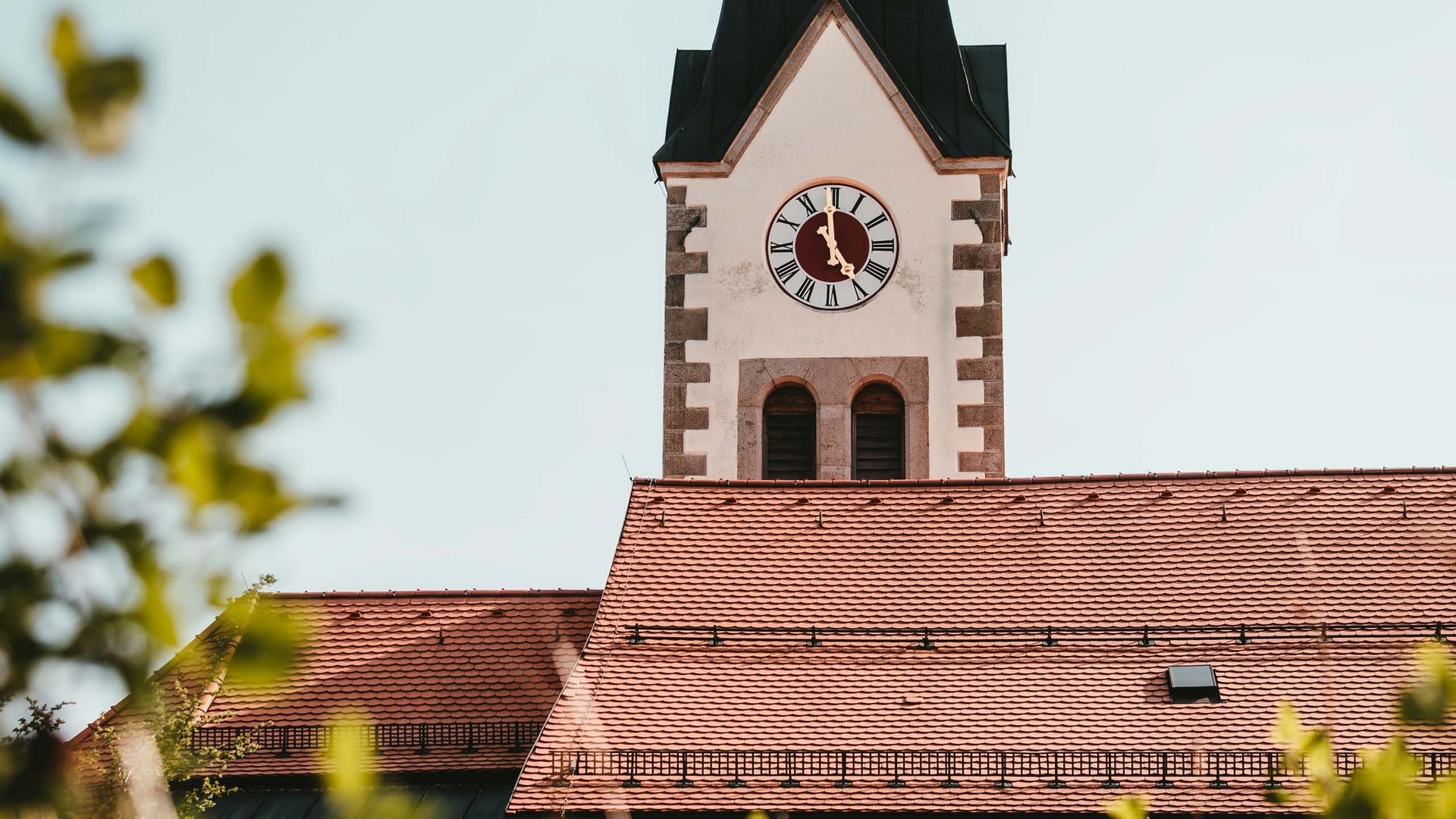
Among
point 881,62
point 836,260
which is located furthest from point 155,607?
point 881,62

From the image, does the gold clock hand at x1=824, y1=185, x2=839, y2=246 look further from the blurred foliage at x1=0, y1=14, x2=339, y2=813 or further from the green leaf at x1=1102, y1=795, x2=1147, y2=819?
the blurred foliage at x1=0, y1=14, x2=339, y2=813

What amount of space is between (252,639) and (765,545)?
12.6m

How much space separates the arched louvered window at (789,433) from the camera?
59.4 ft

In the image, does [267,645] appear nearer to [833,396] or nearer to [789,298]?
[833,396]

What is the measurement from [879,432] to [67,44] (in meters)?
16.4

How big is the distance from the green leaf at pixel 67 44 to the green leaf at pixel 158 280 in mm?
177

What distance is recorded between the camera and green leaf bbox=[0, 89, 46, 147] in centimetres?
181

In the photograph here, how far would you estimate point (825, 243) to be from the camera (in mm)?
18500

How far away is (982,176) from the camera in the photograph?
1855cm

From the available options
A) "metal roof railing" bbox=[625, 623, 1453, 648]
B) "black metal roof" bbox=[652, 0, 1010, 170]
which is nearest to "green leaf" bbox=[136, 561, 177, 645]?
"metal roof railing" bbox=[625, 623, 1453, 648]

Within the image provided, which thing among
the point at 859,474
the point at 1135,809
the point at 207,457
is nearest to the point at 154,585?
the point at 207,457

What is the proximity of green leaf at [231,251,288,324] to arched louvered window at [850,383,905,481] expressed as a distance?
16129 mm

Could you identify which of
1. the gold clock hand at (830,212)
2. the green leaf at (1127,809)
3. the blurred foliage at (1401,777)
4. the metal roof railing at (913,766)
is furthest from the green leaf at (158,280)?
the gold clock hand at (830,212)

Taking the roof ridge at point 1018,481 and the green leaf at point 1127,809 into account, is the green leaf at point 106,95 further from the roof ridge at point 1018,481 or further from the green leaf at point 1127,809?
the roof ridge at point 1018,481
